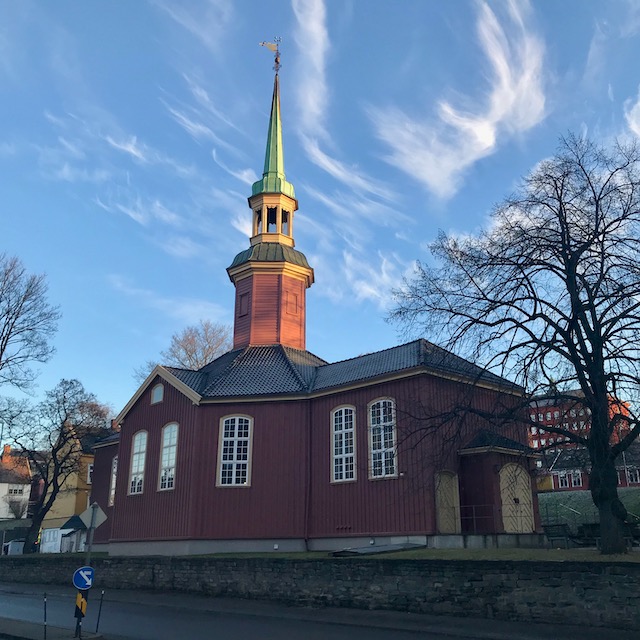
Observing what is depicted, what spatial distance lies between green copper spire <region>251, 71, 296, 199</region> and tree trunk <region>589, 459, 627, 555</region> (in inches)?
877

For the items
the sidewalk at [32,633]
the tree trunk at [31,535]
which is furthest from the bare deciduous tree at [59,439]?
the sidewalk at [32,633]

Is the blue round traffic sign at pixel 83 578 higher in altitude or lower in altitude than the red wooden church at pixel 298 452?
lower

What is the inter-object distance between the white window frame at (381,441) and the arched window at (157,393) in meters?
9.65

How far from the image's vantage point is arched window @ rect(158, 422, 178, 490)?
85.5 feet

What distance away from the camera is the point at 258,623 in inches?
567

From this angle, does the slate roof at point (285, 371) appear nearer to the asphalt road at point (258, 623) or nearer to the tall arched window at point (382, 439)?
the tall arched window at point (382, 439)

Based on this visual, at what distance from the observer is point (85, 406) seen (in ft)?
142

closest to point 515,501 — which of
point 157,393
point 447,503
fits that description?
point 447,503

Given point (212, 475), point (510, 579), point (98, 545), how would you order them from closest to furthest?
1. point (510, 579)
2. point (212, 475)
3. point (98, 545)

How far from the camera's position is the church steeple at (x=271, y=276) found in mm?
30547

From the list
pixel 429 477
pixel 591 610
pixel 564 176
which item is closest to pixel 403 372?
pixel 429 477

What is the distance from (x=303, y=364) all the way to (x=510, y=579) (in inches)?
654

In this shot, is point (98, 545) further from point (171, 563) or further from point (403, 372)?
point (403, 372)

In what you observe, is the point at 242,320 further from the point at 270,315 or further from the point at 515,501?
the point at 515,501
